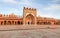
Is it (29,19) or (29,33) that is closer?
(29,33)

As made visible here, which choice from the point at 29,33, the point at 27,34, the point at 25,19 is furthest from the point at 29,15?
the point at 27,34

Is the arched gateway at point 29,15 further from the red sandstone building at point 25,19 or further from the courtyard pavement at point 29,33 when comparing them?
the courtyard pavement at point 29,33

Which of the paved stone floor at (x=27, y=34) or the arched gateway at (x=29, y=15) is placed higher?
the arched gateway at (x=29, y=15)

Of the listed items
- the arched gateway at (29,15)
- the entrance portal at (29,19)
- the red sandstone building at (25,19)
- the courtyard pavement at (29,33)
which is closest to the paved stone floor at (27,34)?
the courtyard pavement at (29,33)

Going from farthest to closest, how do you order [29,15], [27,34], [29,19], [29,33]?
[29,19], [29,15], [29,33], [27,34]

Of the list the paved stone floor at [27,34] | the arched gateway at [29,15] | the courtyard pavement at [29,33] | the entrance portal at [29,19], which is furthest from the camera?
the entrance portal at [29,19]

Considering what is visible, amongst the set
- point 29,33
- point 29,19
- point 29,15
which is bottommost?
point 29,33

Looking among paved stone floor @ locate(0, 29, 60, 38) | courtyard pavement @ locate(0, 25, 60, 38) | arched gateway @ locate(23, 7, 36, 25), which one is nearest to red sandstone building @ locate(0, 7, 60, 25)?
arched gateway @ locate(23, 7, 36, 25)

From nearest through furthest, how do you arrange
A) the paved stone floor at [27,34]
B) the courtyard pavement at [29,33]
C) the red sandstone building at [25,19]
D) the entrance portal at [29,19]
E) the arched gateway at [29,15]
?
the paved stone floor at [27,34] < the courtyard pavement at [29,33] < the red sandstone building at [25,19] < the arched gateway at [29,15] < the entrance portal at [29,19]

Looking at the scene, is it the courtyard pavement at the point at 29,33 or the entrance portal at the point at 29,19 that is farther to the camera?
the entrance portal at the point at 29,19

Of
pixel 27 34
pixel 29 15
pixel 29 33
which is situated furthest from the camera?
pixel 29 15

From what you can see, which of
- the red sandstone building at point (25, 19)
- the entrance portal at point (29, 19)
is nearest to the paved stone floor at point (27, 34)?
the red sandstone building at point (25, 19)

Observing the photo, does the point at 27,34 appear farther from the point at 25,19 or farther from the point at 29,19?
the point at 29,19

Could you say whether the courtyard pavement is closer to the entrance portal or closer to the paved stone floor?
the paved stone floor
